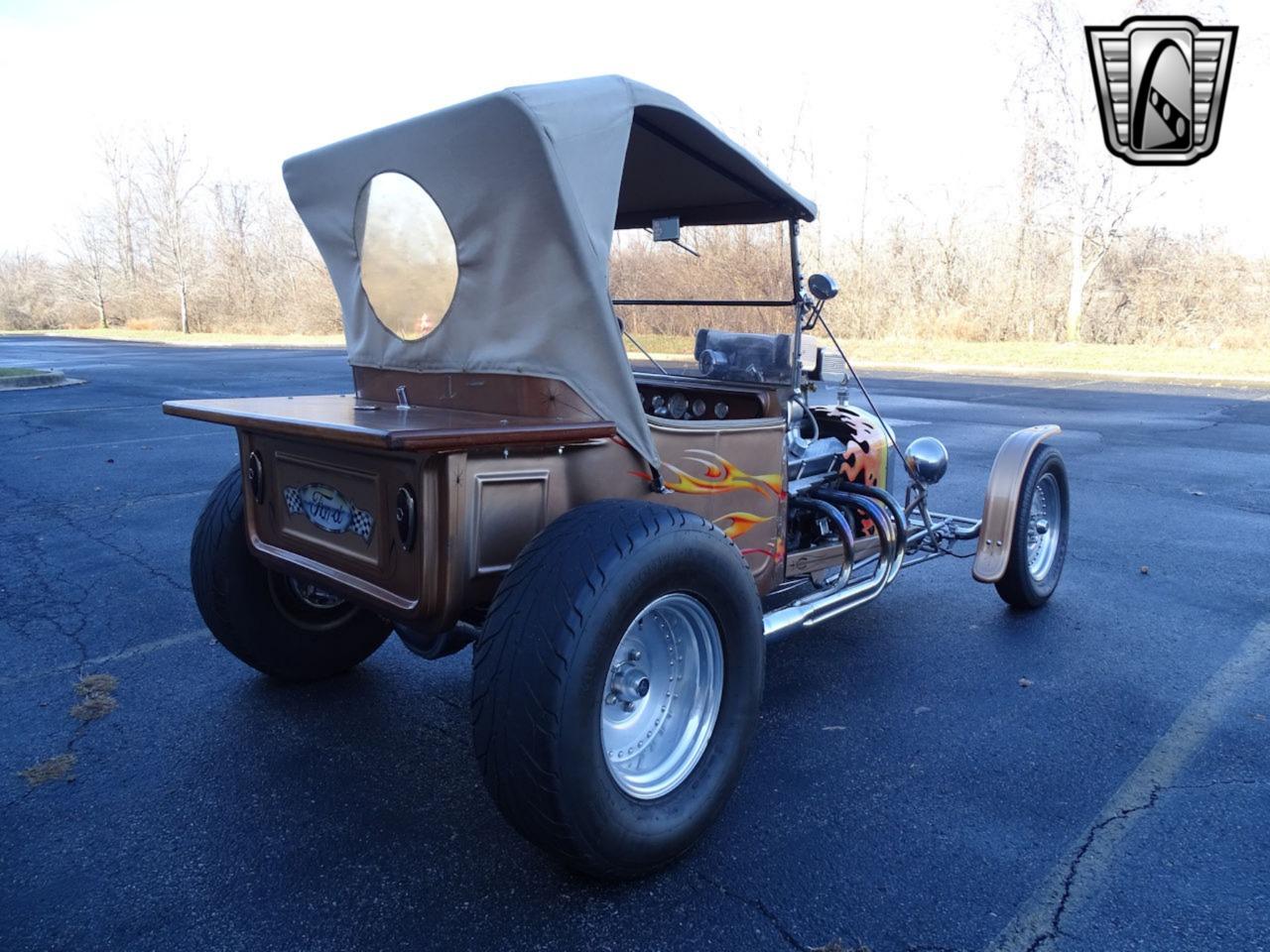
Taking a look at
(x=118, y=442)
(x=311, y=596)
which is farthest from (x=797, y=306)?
(x=118, y=442)

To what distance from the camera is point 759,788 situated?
3.11 metres

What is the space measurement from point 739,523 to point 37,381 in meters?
17.3

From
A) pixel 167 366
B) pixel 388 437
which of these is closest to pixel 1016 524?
pixel 388 437

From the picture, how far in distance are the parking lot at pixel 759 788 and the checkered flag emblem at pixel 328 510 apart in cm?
89

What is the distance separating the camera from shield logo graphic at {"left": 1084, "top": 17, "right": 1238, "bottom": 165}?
14047mm

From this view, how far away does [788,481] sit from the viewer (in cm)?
401

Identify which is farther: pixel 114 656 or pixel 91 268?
pixel 91 268

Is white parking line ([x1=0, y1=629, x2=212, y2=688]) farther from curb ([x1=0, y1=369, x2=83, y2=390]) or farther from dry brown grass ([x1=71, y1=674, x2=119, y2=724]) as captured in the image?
curb ([x1=0, y1=369, x2=83, y2=390])

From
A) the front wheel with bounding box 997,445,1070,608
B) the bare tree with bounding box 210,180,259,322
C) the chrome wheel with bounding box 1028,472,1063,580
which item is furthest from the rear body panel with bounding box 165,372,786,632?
the bare tree with bounding box 210,180,259,322

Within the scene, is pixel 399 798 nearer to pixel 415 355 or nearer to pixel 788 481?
pixel 415 355

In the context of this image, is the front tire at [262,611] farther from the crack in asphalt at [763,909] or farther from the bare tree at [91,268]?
the bare tree at [91,268]

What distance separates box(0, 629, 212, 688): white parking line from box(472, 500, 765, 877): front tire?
2545mm

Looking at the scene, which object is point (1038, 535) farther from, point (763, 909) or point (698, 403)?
point (763, 909)

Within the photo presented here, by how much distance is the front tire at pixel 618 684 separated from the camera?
2293mm
